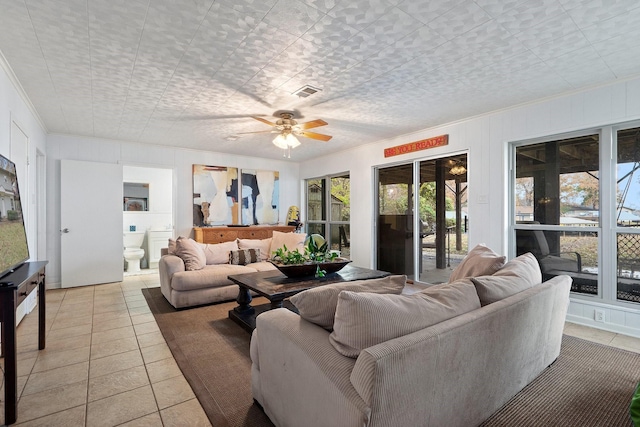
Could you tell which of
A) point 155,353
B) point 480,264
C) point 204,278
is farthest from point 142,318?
point 480,264

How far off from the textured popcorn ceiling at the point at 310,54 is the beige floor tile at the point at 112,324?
2.46m

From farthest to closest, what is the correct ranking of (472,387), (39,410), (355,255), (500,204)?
(355,255)
(500,204)
(39,410)
(472,387)

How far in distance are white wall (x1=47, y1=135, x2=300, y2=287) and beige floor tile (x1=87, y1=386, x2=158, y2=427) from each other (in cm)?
411

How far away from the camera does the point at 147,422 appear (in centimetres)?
175

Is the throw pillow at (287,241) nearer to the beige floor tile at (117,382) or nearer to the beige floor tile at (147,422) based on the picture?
the beige floor tile at (117,382)

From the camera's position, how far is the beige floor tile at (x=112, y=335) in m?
2.86

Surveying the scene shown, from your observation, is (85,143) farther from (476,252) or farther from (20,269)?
(476,252)

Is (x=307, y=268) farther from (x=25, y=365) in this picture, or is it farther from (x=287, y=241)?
(x=25, y=365)

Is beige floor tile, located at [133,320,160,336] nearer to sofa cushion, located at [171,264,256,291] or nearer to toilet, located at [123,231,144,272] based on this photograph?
sofa cushion, located at [171,264,256,291]

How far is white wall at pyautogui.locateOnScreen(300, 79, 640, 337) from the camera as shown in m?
3.05

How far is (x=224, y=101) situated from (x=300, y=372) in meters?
3.11

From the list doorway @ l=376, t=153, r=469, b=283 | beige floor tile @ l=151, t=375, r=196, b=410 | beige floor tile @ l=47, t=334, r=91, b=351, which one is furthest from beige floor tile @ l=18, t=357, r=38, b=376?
doorway @ l=376, t=153, r=469, b=283

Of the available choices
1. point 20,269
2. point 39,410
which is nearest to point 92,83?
point 20,269

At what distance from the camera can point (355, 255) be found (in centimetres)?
594
